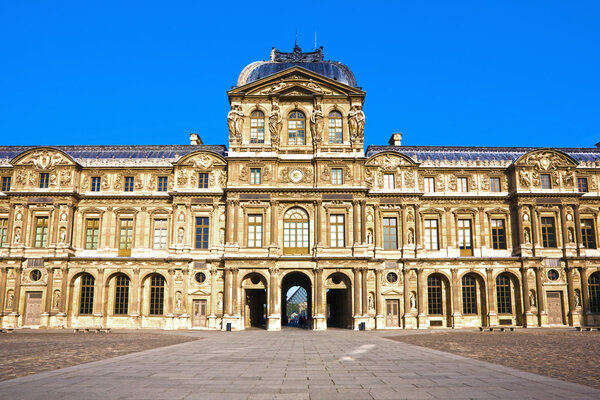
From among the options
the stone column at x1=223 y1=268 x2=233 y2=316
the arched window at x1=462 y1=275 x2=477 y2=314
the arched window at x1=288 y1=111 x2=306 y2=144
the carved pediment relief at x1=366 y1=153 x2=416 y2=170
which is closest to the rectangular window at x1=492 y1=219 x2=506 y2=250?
the arched window at x1=462 y1=275 x2=477 y2=314

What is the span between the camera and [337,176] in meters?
46.0

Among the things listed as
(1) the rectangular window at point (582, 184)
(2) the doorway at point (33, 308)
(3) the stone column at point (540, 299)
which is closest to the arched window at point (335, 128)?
(3) the stone column at point (540, 299)

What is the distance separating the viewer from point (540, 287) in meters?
46.0

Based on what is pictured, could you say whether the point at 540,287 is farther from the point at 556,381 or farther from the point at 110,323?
the point at 110,323

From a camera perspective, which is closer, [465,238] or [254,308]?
[465,238]

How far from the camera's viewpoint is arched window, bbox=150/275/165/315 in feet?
151

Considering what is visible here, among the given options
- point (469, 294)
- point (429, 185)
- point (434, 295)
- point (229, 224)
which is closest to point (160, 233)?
point (229, 224)

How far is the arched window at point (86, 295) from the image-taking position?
4619 cm

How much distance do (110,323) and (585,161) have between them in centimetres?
4809

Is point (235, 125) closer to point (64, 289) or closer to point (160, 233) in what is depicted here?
point (160, 233)

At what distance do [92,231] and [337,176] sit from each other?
23.6 m

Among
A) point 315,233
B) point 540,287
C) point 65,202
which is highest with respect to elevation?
point 65,202

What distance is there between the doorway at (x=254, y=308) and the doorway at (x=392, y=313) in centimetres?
1194

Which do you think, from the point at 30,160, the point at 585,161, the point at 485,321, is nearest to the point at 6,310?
the point at 30,160
